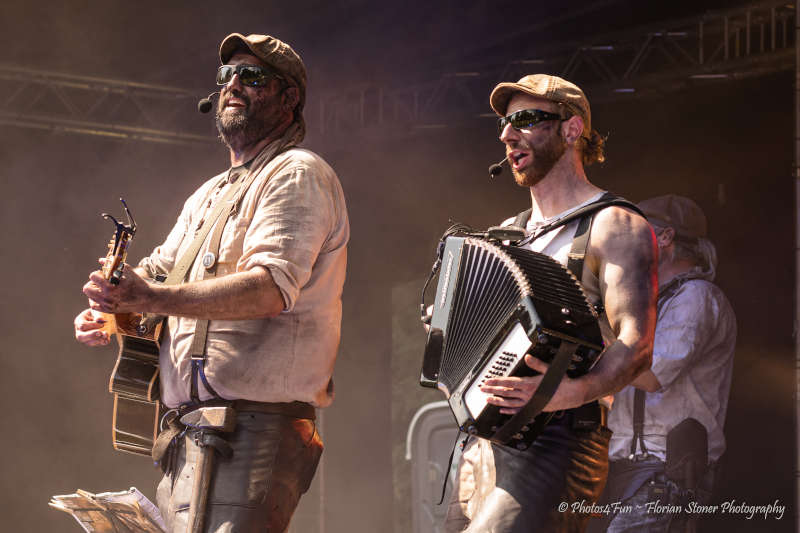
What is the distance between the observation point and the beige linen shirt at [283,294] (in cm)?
262

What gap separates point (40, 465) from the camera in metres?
7.88

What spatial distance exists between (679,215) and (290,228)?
174 inches

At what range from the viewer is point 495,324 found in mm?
2443

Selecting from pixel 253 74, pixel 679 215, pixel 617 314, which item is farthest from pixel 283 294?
pixel 679 215

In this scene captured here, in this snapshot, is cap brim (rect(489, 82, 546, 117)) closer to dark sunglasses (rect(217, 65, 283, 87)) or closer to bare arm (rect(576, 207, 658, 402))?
bare arm (rect(576, 207, 658, 402))

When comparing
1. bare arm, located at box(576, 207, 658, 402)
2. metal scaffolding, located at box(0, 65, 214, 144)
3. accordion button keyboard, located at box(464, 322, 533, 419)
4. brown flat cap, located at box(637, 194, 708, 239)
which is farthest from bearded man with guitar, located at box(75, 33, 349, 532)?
metal scaffolding, located at box(0, 65, 214, 144)

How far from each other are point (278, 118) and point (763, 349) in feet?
14.3

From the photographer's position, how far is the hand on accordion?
7.57 ft

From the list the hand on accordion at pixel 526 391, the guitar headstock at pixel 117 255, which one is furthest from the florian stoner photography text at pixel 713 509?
the guitar headstock at pixel 117 255

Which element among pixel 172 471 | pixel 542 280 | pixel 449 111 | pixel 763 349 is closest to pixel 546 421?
pixel 542 280

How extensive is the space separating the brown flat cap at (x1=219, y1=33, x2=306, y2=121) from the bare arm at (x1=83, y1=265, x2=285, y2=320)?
92 centimetres

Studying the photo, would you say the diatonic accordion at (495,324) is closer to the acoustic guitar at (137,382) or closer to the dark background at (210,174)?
the acoustic guitar at (137,382)

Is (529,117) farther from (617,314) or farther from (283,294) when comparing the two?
(283,294)

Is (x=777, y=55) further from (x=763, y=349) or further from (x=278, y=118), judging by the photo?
(x=278, y=118)
